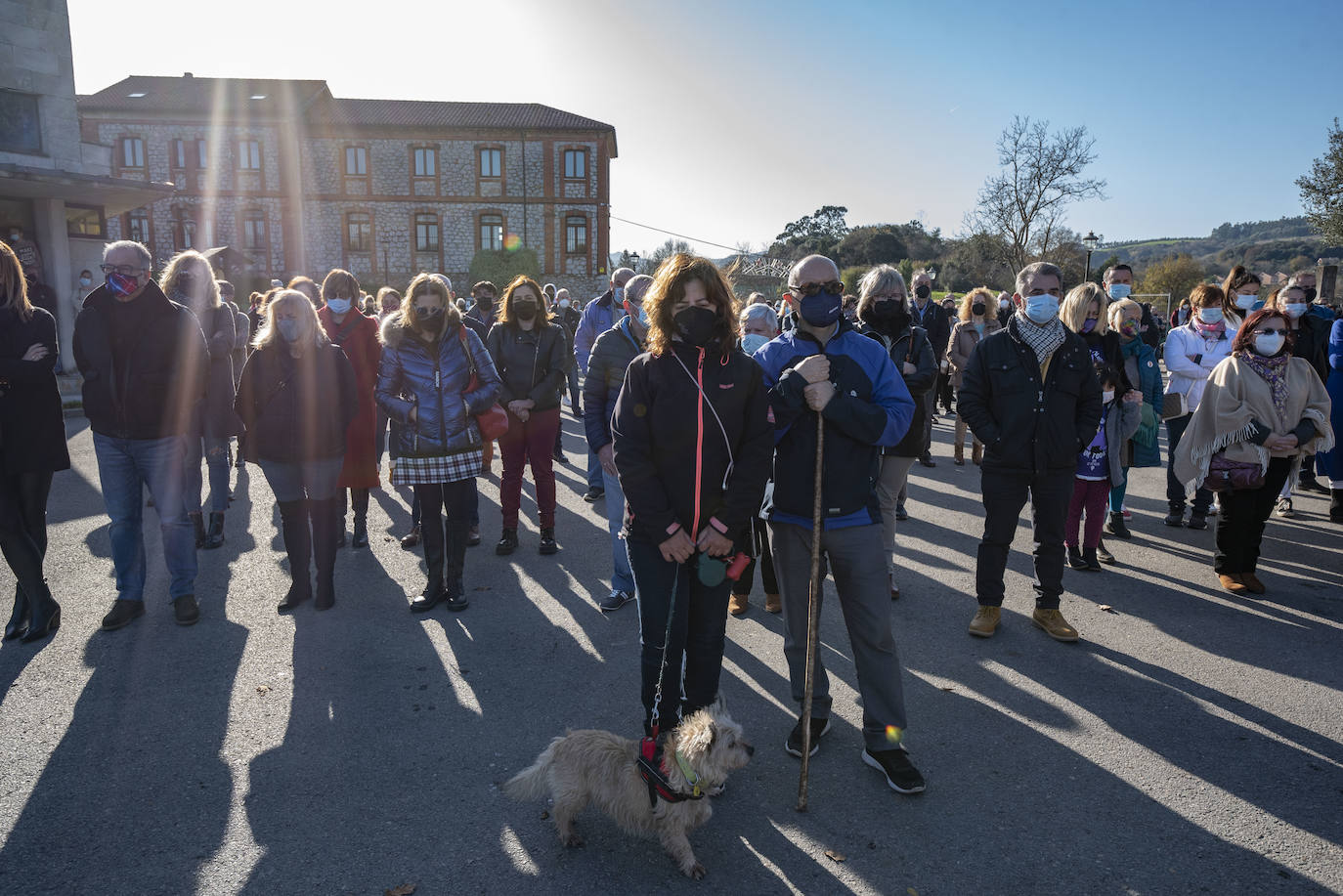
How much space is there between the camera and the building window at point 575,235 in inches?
1671

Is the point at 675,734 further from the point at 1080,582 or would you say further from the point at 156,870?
the point at 1080,582

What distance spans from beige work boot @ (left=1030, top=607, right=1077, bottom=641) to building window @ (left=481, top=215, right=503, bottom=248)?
41.2 metres

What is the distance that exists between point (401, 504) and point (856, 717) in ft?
18.5

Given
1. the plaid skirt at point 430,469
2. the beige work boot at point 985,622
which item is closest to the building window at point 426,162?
the plaid skirt at point 430,469

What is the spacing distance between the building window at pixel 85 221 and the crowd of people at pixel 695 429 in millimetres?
17998

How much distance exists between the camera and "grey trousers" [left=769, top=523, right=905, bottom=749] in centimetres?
333

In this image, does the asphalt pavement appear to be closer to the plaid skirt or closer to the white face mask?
the plaid skirt

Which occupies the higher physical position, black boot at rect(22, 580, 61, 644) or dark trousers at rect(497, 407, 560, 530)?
dark trousers at rect(497, 407, 560, 530)

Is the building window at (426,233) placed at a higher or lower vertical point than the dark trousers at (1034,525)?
higher

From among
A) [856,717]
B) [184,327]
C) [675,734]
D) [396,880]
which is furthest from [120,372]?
[856,717]

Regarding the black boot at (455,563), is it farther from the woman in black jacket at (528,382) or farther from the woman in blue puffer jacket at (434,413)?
the woman in black jacket at (528,382)

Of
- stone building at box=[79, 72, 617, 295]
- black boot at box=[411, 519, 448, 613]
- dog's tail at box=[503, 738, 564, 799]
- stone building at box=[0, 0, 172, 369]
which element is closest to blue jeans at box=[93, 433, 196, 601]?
black boot at box=[411, 519, 448, 613]

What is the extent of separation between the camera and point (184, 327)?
492cm

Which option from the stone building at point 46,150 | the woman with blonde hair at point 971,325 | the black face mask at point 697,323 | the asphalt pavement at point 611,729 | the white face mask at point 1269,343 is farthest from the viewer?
the stone building at point 46,150
